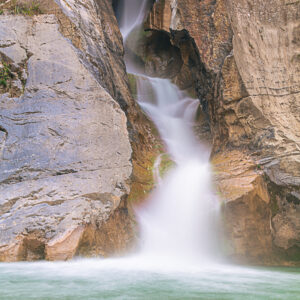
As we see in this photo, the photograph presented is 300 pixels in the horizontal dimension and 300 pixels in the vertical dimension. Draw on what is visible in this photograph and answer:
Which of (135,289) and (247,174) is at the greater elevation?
(247,174)

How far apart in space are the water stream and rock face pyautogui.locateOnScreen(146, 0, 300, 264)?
1.85 ft

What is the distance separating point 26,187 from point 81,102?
7.05 feet

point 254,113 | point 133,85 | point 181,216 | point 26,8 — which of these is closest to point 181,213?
point 181,216

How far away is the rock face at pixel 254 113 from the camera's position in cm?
613

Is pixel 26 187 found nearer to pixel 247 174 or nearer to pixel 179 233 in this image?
pixel 179 233

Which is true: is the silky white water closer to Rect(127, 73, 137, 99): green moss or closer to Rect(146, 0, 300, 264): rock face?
Rect(146, 0, 300, 264): rock face

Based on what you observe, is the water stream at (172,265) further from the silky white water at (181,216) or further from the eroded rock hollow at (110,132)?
the eroded rock hollow at (110,132)

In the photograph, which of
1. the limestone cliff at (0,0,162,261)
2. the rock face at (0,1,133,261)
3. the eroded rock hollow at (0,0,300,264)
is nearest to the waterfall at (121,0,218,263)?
the eroded rock hollow at (0,0,300,264)

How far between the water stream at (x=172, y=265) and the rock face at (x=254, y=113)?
0.56 meters

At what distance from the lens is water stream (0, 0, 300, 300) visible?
2.87 metres

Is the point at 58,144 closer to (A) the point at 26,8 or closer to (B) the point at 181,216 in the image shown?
(B) the point at 181,216

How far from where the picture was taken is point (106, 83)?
25.8 ft

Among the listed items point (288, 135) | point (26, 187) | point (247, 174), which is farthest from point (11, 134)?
point (288, 135)

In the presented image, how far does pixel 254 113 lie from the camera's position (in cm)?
707
